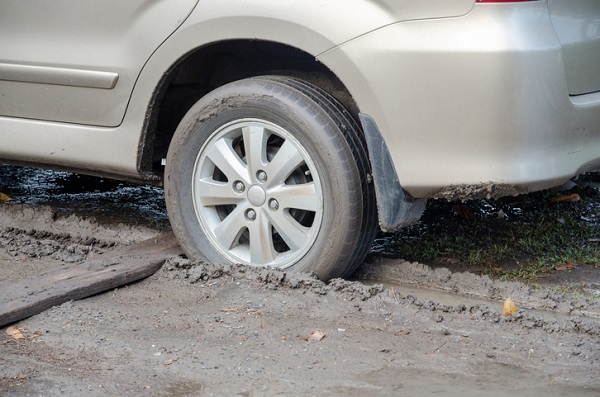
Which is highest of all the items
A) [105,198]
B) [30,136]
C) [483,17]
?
[483,17]

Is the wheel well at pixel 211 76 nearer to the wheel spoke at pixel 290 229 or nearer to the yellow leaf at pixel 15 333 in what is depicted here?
the wheel spoke at pixel 290 229

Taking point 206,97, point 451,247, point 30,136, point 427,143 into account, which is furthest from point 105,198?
point 427,143

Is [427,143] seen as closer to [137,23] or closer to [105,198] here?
[137,23]

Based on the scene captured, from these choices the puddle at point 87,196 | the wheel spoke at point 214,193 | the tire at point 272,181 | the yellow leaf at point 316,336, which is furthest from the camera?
the puddle at point 87,196

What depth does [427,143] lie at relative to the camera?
11.9 ft

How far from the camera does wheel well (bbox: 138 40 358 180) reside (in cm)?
410

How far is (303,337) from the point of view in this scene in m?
3.49

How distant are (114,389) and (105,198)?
→ 2686 millimetres

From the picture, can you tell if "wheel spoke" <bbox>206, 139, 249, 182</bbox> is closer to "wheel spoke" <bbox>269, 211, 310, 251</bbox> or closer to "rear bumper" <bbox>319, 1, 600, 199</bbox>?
"wheel spoke" <bbox>269, 211, 310, 251</bbox>

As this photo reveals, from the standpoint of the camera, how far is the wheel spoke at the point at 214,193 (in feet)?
13.4

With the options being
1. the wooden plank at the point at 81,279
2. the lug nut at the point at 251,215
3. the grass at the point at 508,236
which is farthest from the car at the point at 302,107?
the grass at the point at 508,236

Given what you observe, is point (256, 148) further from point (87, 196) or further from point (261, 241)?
point (87, 196)

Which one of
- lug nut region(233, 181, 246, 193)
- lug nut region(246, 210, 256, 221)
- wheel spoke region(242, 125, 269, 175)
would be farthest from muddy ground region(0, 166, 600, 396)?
wheel spoke region(242, 125, 269, 175)

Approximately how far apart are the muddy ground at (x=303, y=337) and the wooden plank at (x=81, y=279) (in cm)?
4
